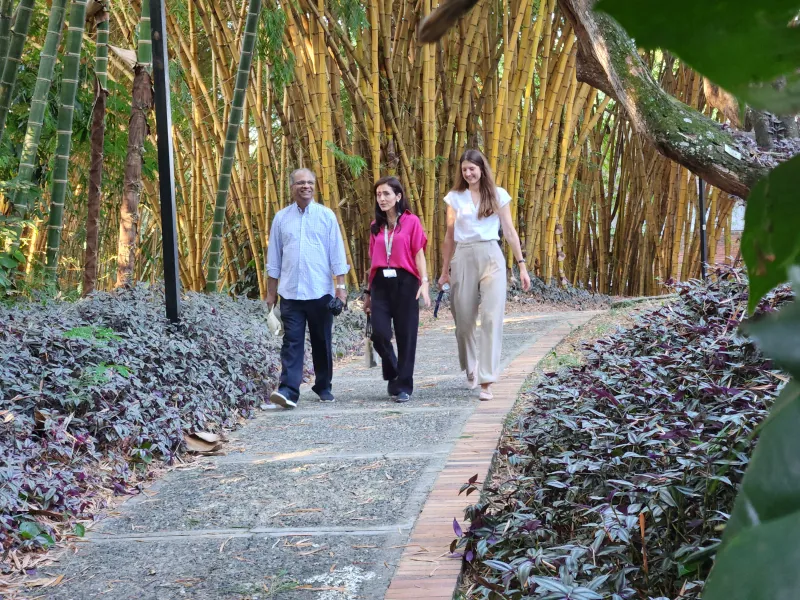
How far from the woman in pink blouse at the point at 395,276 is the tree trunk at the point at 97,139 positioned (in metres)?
1.88

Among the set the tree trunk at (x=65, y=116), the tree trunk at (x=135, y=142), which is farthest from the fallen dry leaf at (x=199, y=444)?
the tree trunk at (x=65, y=116)

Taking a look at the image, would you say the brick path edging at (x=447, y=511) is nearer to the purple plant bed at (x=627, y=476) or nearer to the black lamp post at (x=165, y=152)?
the purple plant bed at (x=627, y=476)

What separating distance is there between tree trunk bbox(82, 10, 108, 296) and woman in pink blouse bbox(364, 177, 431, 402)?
6.16 ft

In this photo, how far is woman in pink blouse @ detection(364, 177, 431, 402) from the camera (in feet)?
16.8

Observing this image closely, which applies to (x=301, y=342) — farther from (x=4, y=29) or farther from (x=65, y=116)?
(x=4, y=29)

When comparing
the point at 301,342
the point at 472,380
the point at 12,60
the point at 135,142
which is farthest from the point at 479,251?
the point at 12,60

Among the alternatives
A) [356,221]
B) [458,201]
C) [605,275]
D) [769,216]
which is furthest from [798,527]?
[605,275]

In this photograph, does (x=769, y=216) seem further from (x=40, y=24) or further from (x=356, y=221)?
(x=356, y=221)

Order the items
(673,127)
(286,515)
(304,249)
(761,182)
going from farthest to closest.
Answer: (304,249), (286,515), (673,127), (761,182)

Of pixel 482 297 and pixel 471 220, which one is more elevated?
pixel 471 220

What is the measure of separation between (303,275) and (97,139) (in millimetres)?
1793

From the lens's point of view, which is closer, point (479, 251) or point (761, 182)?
point (761, 182)

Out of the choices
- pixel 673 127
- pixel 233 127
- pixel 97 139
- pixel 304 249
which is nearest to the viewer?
pixel 673 127

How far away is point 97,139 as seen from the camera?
5852 mm
